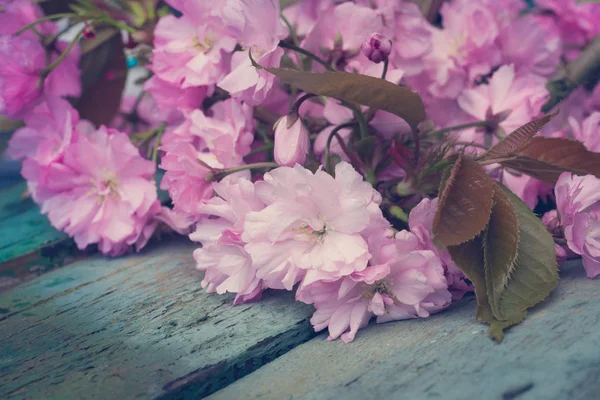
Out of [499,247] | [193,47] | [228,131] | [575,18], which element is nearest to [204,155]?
[228,131]

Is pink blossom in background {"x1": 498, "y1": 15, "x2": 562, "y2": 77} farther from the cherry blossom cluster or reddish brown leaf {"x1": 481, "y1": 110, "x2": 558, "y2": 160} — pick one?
reddish brown leaf {"x1": 481, "y1": 110, "x2": 558, "y2": 160}

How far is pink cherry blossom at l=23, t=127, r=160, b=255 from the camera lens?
0.82 meters

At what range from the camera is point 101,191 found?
2.69 ft

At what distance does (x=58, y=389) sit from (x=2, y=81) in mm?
471

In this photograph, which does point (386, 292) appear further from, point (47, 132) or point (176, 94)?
point (47, 132)

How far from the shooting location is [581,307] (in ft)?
1.74

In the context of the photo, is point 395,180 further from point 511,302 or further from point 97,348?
point 97,348

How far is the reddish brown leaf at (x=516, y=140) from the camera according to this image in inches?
21.3

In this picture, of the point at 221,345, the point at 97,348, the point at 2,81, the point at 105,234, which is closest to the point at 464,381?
the point at 221,345

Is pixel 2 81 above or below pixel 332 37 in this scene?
below

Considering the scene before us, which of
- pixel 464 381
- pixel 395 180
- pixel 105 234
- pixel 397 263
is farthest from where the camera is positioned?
pixel 105 234

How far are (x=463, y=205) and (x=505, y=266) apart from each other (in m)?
0.07

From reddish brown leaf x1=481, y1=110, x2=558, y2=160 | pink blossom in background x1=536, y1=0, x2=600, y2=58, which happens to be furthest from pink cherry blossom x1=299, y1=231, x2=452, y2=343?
pink blossom in background x1=536, y1=0, x2=600, y2=58

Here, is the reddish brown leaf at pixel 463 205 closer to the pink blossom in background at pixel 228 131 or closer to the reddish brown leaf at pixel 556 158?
the reddish brown leaf at pixel 556 158
